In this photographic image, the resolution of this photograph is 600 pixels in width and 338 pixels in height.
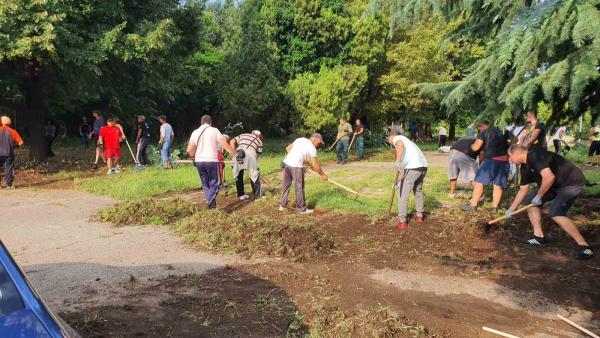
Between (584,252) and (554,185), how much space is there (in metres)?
0.97

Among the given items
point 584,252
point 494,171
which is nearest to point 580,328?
point 584,252

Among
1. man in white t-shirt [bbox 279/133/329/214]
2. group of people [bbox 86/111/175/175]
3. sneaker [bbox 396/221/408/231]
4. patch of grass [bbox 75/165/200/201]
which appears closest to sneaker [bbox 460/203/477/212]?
sneaker [bbox 396/221/408/231]

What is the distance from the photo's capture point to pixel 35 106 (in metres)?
16.7

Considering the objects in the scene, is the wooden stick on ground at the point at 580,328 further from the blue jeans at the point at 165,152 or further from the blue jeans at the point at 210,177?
the blue jeans at the point at 165,152

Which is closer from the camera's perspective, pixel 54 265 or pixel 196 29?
pixel 54 265

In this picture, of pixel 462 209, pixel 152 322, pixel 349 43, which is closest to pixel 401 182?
pixel 462 209

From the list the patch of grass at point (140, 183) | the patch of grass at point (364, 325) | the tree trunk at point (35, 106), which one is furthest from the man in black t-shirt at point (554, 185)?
the tree trunk at point (35, 106)

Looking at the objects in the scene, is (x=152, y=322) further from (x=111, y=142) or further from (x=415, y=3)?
(x=111, y=142)

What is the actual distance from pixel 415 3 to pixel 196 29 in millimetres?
14380

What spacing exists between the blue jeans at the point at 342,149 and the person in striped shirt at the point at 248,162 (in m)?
7.60

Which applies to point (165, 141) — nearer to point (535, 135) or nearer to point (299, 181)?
point (299, 181)

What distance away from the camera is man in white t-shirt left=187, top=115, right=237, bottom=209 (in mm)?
8812

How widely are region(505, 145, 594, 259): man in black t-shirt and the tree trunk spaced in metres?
15.3

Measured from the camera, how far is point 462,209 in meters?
8.79
